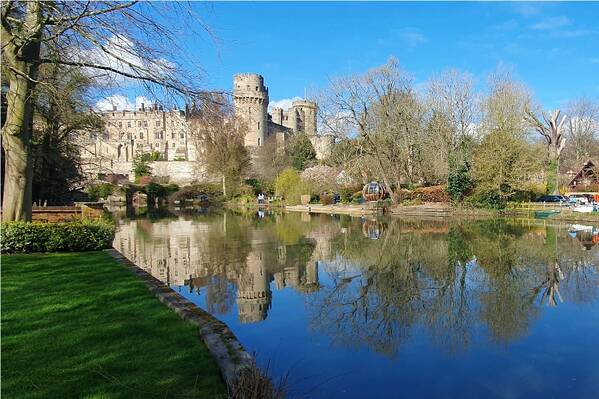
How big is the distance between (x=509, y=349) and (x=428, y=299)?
2.22 meters

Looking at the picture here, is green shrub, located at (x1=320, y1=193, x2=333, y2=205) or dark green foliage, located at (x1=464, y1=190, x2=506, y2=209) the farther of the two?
green shrub, located at (x1=320, y1=193, x2=333, y2=205)

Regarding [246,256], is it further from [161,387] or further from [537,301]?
[161,387]

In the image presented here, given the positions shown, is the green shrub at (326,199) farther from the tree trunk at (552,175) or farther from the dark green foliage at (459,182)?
the tree trunk at (552,175)

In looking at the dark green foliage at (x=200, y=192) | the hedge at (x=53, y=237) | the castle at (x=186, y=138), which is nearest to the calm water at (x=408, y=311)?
the hedge at (x=53, y=237)

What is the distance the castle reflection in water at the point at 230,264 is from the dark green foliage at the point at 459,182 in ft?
45.8

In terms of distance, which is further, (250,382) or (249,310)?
(249,310)

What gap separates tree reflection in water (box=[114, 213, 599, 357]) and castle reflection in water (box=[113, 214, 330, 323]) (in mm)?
25

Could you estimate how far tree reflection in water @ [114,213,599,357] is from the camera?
6621 mm

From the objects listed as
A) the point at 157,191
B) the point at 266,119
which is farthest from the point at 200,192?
the point at 266,119

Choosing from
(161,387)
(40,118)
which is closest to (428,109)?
(40,118)

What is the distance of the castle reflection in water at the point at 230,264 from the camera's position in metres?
8.36

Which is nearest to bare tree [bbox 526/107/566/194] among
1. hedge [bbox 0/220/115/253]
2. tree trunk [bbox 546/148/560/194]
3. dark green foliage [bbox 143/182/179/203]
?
tree trunk [bbox 546/148/560/194]

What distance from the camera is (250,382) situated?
3.47 meters

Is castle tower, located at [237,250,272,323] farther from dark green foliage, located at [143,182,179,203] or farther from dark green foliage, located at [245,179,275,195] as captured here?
dark green foliage, located at [143,182,179,203]
